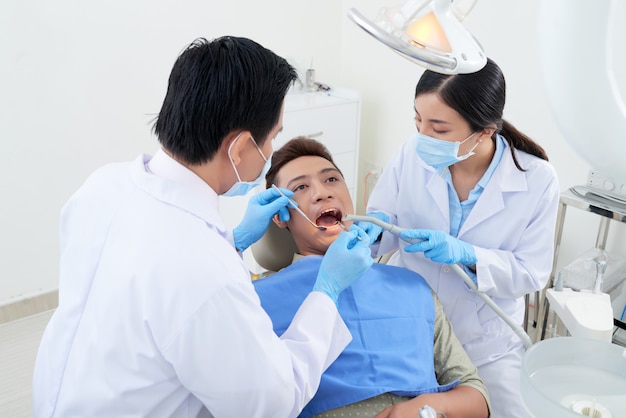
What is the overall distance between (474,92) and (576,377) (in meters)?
0.77

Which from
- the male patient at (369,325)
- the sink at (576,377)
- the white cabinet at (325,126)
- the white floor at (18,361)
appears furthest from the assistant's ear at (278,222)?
the white floor at (18,361)

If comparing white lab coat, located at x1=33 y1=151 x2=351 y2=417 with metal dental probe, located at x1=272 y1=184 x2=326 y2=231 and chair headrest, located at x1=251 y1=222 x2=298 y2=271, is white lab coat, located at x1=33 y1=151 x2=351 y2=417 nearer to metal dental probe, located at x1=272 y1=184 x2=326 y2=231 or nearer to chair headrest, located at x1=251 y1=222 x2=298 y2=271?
metal dental probe, located at x1=272 y1=184 x2=326 y2=231

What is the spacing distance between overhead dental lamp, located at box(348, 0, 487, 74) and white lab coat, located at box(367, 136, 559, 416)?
2.80ft

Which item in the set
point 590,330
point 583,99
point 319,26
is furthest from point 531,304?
point 583,99

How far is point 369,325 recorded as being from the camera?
1.44 metres

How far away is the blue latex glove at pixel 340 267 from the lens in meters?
1.29

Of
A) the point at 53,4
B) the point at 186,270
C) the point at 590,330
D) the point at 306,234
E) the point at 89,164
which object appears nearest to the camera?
the point at 186,270

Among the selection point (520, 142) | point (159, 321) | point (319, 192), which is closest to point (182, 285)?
point (159, 321)

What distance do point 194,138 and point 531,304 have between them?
2.07 metres

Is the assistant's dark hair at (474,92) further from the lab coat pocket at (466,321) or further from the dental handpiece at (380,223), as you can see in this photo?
the lab coat pocket at (466,321)

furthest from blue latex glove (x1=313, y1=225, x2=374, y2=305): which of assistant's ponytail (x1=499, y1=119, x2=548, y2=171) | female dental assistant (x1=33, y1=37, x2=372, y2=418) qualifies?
assistant's ponytail (x1=499, y1=119, x2=548, y2=171)

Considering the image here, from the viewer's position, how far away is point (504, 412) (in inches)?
58.8

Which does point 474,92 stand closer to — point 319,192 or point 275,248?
point 319,192

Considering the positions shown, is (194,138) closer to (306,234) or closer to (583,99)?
(306,234)
